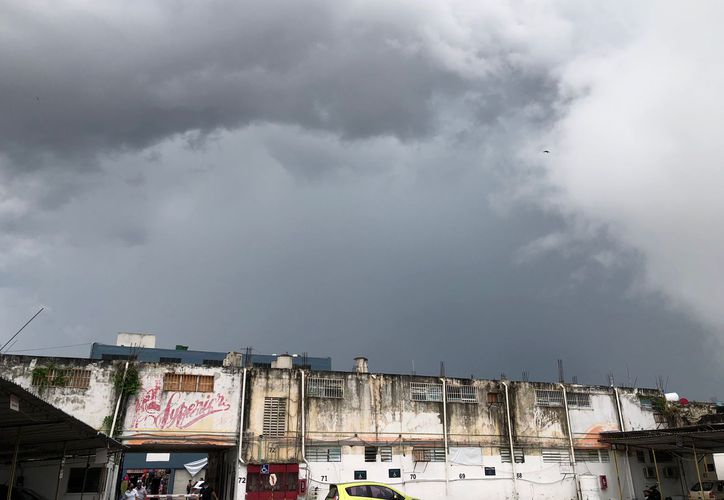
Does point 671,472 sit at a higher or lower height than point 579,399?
lower

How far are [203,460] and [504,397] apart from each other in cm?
3010

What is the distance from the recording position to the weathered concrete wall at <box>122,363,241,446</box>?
27312mm

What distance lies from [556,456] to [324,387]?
45.2 ft

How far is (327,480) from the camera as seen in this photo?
93.4 ft

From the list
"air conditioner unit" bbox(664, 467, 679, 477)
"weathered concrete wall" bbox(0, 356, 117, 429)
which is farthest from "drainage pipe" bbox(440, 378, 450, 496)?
"weathered concrete wall" bbox(0, 356, 117, 429)

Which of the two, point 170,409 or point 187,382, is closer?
point 170,409

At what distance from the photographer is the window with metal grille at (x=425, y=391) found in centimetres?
3158

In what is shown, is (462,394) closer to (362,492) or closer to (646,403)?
(362,492)

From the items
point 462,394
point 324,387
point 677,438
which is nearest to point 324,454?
point 324,387

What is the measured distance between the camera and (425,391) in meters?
31.8

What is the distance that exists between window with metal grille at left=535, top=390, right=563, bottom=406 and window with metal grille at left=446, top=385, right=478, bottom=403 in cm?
390

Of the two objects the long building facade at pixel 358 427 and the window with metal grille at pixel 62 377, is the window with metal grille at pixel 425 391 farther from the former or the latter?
the window with metal grille at pixel 62 377

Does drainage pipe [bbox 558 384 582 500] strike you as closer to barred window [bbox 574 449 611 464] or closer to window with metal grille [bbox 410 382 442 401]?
barred window [bbox 574 449 611 464]

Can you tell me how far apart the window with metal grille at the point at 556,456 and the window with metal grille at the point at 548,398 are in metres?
2.51
